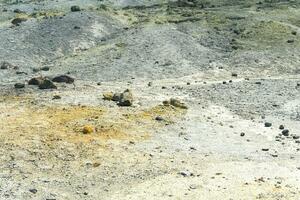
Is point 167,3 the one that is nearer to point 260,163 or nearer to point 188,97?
point 188,97

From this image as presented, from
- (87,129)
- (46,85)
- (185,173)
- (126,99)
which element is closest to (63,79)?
(46,85)

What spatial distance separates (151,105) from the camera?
38.9 metres

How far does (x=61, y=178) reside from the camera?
27234 millimetres

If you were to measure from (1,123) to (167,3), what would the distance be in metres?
52.0

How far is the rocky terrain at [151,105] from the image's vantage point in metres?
27.3

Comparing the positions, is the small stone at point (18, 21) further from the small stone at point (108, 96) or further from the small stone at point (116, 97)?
the small stone at point (116, 97)

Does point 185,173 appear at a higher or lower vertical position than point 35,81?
higher

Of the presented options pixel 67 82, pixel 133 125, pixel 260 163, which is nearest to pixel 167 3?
pixel 67 82

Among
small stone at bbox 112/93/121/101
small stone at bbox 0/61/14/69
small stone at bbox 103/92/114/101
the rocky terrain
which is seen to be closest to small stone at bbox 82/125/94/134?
the rocky terrain

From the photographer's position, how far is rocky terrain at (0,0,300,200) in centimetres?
2728

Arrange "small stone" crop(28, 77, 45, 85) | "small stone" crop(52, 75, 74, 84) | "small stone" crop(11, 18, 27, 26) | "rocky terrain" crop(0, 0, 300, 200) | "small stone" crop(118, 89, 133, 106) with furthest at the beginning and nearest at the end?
"small stone" crop(11, 18, 27, 26) < "small stone" crop(52, 75, 74, 84) < "small stone" crop(28, 77, 45, 85) < "small stone" crop(118, 89, 133, 106) < "rocky terrain" crop(0, 0, 300, 200)

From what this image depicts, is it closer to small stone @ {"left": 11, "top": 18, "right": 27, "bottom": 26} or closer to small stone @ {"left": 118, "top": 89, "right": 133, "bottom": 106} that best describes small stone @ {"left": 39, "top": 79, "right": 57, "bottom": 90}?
small stone @ {"left": 118, "top": 89, "right": 133, "bottom": 106}

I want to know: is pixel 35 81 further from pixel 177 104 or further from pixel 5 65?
pixel 177 104

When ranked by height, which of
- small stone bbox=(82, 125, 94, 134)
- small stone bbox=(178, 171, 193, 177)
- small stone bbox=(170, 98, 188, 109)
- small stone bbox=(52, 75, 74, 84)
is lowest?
small stone bbox=(52, 75, 74, 84)
